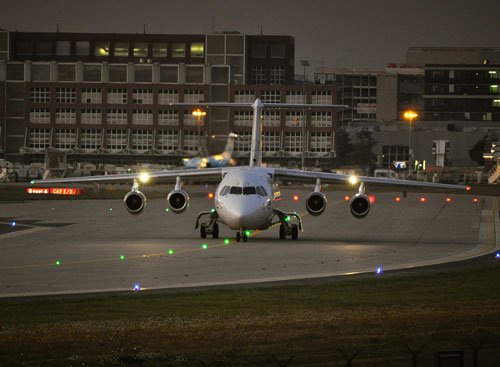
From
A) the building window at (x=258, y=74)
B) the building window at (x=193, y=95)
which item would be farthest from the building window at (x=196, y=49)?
the building window at (x=193, y=95)

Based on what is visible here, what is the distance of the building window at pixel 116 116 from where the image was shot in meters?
160

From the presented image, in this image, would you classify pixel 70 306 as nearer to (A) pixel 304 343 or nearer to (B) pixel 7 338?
(B) pixel 7 338

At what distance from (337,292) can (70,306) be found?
6.49 m

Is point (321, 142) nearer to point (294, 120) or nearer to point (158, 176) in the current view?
point (294, 120)

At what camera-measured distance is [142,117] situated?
161m

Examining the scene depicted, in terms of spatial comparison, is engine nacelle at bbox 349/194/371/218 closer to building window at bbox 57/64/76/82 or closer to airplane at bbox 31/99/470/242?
airplane at bbox 31/99/470/242

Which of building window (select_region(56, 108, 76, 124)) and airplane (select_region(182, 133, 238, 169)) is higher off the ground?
building window (select_region(56, 108, 76, 124))

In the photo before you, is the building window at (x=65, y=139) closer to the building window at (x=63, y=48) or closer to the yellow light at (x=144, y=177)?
the building window at (x=63, y=48)

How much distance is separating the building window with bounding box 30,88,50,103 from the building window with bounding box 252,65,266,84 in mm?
43573

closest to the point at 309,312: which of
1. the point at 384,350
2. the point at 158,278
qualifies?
the point at 384,350

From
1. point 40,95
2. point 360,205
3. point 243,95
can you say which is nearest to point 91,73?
point 40,95

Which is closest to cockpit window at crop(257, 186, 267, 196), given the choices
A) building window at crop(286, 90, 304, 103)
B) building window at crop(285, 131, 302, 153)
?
building window at crop(285, 131, 302, 153)

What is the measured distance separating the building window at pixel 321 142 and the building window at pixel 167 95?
67.9 feet

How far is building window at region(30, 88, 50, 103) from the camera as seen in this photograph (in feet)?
523
